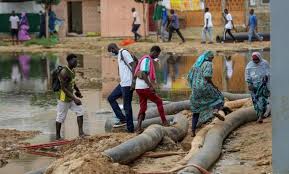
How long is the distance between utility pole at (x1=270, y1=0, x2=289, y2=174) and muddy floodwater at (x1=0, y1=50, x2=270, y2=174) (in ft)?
13.4

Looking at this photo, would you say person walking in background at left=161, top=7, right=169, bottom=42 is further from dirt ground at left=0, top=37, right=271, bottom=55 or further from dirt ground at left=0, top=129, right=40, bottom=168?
dirt ground at left=0, top=129, right=40, bottom=168

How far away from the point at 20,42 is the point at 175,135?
2695cm

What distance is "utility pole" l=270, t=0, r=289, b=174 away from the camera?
6.22m

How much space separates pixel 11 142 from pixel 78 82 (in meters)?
8.02

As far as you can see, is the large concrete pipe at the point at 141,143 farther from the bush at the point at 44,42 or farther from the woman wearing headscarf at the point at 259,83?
the bush at the point at 44,42

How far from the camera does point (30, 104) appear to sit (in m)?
15.1

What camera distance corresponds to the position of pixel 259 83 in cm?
1130

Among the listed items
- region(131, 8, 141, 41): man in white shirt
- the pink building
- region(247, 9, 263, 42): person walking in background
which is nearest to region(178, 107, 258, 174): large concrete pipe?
region(247, 9, 263, 42): person walking in background

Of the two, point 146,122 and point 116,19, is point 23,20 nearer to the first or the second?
point 116,19

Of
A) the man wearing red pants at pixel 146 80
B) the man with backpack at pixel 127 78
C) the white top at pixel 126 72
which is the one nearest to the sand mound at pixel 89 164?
the man wearing red pants at pixel 146 80

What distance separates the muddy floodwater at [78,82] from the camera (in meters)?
12.2

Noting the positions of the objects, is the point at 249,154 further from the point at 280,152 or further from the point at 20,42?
the point at 20,42

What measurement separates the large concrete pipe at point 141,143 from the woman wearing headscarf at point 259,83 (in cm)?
143

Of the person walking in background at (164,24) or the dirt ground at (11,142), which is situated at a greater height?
the person walking in background at (164,24)
